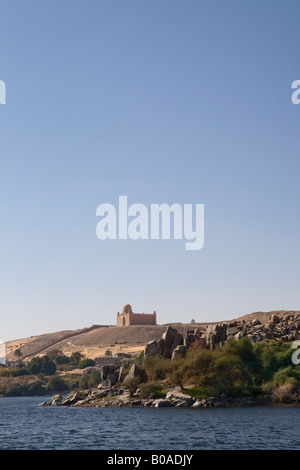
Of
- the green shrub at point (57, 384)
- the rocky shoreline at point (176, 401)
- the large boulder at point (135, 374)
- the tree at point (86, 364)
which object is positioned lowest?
the green shrub at point (57, 384)

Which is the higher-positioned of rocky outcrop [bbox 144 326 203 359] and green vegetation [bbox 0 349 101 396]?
rocky outcrop [bbox 144 326 203 359]

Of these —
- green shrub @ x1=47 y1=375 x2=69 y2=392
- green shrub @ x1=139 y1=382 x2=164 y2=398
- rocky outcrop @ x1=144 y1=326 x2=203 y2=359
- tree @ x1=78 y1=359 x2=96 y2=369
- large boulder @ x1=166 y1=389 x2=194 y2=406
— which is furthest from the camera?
tree @ x1=78 y1=359 x2=96 y2=369

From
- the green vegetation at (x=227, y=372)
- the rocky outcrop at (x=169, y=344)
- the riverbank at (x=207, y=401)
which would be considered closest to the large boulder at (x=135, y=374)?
the green vegetation at (x=227, y=372)

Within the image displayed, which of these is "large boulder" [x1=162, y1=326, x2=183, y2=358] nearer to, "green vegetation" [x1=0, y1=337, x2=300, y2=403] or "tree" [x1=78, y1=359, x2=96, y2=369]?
"green vegetation" [x1=0, y1=337, x2=300, y2=403]

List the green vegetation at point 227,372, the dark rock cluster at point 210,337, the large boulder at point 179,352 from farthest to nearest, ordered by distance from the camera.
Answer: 1. the dark rock cluster at point 210,337
2. the large boulder at point 179,352
3. the green vegetation at point 227,372

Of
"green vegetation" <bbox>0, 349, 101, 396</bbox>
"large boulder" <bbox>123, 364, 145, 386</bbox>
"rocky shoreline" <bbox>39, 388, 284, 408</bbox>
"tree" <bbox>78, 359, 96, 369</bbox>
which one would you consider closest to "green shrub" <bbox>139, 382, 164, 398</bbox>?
"rocky shoreline" <bbox>39, 388, 284, 408</bbox>

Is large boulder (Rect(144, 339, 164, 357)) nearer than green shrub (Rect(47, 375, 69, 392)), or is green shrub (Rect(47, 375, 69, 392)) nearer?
large boulder (Rect(144, 339, 164, 357))

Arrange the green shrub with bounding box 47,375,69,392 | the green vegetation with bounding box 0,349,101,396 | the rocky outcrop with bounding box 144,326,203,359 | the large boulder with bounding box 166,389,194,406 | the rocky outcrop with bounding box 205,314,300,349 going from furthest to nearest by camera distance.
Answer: the green shrub with bounding box 47,375,69,392 → the green vegetation with bounding box 0,349,101,396 → the rocky outcrop with bounding box 144,326,203,359 → the rocky outcrop with bounding box 205,314,300,349 → the large boulder with bounding box 166,389,194,406

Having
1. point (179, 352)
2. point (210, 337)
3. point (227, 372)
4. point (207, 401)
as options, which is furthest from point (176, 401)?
point (210, 337)

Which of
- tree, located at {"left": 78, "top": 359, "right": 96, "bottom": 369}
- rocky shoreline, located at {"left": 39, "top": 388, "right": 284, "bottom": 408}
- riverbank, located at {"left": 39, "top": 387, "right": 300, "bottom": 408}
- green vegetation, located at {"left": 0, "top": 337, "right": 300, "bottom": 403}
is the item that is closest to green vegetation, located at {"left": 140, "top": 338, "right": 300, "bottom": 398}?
green vegetation, located at {"left": 0, "top": 337, "right": 300, "bottom": 403}

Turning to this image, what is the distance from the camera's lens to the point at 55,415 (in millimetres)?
68125

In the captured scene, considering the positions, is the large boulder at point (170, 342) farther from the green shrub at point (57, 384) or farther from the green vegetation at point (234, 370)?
the green shrub at point (57, 384)

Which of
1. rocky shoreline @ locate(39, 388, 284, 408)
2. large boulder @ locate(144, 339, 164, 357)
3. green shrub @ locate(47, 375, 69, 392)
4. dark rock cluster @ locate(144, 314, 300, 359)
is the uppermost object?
dark rock cluster @ locate(144, 314, 300, 359)

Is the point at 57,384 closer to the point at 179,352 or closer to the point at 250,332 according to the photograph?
the point at 250,332
